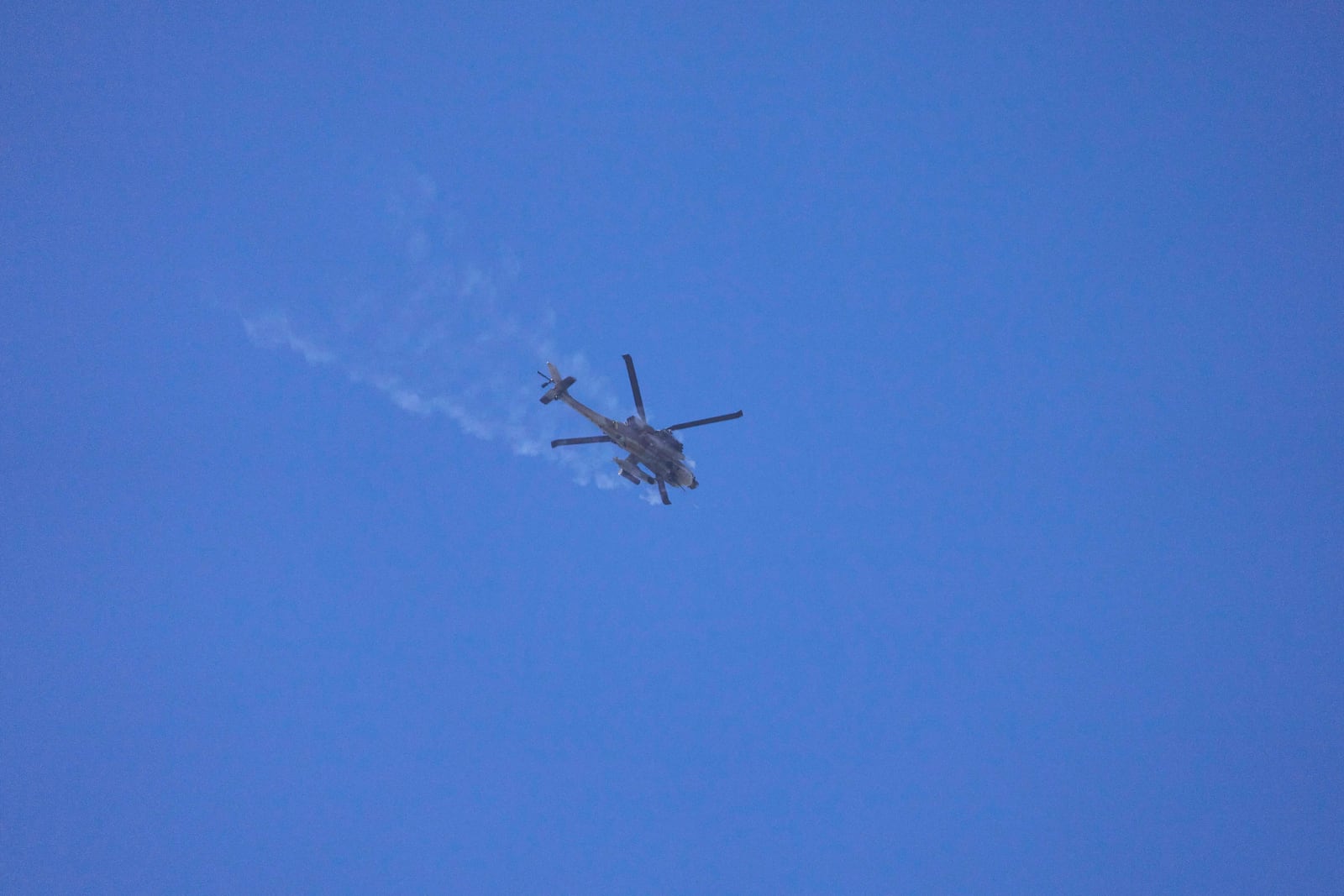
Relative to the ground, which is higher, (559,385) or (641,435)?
(559,385)

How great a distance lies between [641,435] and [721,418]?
306 cm

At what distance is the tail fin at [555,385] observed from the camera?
3625 cm

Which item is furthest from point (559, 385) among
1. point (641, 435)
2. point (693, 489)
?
point (693, 489)

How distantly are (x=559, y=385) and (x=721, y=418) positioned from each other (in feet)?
22.3

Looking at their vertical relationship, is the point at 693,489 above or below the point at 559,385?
below

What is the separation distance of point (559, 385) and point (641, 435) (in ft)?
14.4

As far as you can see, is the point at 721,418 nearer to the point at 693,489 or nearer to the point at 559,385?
the point at 693,489

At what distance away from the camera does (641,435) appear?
113ft

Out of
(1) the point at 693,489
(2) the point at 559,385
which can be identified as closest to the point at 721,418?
(1) the point at 693,489

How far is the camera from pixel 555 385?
36.6 meters

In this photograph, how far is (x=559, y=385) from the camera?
3650 centimetres

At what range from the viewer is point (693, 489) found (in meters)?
35.2

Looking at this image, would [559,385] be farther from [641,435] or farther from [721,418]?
[721,418]

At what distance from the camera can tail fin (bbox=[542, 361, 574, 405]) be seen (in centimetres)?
3625
